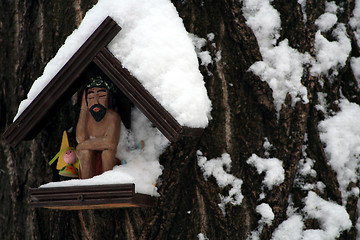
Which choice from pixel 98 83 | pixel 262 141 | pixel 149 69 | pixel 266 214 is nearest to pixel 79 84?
pixel 98 83

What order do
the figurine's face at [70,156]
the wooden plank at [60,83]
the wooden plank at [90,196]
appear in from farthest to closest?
the figurine's face at [70,156]
the wooden plank at [60,83]
the wooden plank at [90,196]

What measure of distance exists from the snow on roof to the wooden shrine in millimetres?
39

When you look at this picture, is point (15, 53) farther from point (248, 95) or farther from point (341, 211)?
point (341, 211)

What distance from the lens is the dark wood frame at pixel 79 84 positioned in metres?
2.11

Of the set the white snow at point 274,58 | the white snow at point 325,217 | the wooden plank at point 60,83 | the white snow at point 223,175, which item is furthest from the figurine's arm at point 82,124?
the white snow at point 325,217

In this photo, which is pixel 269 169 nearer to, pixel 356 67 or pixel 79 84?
pixel 356 67

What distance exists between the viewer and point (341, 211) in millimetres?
2311

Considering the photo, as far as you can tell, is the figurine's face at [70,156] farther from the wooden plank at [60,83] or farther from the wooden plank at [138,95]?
the wooden plank at [138,95]

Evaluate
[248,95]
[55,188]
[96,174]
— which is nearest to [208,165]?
[248,95]

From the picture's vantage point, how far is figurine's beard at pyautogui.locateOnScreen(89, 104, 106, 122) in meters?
2.33

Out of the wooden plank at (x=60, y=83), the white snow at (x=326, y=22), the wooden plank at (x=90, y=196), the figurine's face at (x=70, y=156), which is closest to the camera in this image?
the wooden plank at (x=90, y=196)

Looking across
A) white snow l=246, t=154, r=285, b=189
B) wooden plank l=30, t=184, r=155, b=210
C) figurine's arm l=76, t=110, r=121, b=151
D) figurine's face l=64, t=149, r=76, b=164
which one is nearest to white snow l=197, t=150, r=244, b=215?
white snow l=246, t=154, r=285, b=189

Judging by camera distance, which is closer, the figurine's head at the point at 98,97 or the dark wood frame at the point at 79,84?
the dark wood frame at the point at 79,84

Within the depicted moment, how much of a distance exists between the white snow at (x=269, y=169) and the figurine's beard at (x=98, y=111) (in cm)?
77
